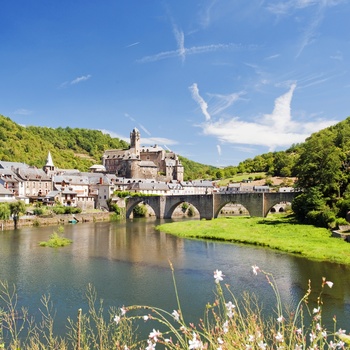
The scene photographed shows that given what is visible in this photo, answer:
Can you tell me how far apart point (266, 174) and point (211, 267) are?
89.2m

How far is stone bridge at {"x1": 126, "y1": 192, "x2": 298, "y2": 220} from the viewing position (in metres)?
50.4

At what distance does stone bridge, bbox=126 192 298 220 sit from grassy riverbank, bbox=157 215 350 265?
6.77 metres

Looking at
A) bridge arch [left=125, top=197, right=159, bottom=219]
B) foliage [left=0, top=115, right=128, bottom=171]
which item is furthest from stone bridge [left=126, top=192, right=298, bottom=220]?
foliage [left=0, top=115, right=128, bottom=171]

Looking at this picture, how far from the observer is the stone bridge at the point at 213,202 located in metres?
50.4

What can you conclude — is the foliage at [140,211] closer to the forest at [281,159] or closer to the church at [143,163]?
the church at [143,163]

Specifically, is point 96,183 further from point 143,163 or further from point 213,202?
point 213,202

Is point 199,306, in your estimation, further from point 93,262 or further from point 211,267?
point 93,262

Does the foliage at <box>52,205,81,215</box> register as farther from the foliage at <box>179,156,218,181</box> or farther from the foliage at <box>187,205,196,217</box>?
the foliage at <box>179,156,218,181</box>

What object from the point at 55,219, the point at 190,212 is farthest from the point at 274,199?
the point at 55,219

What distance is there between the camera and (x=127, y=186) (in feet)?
269

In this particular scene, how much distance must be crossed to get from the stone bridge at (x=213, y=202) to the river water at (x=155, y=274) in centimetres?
1823

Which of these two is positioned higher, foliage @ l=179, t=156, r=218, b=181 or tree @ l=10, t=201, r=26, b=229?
foliage @ l=179, t=156, r=218, b=181

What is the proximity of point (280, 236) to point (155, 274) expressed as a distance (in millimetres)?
16054

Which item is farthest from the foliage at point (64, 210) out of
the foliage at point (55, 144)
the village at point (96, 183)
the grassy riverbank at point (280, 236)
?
the foliage at point (55, 144)
